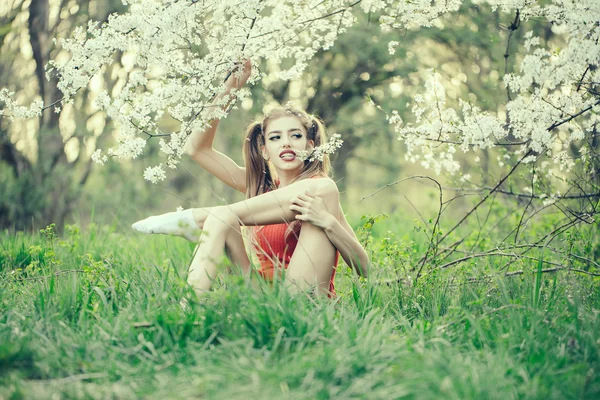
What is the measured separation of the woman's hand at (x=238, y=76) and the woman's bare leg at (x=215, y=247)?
735mm

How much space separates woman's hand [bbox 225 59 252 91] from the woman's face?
42 cm

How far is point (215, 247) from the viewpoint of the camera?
2.86 metres

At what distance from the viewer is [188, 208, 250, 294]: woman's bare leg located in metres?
2.72

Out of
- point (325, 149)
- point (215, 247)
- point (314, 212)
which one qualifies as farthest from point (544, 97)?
point (215, 247)

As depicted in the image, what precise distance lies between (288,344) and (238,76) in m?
1.63

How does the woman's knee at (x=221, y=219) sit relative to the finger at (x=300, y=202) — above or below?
below

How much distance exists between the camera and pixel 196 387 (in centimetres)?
185

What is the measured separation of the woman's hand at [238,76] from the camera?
10.5ft

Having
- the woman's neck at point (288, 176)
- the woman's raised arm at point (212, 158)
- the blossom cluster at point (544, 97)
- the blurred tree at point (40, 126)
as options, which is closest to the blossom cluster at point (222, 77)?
the blossom cluster at point (544, 97)

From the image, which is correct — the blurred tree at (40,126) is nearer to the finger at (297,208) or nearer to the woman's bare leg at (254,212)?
the woman's bare leg at (254,212)

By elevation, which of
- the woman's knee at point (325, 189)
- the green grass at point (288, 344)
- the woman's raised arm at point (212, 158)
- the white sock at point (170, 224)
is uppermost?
the woman's raised arm at point (212, 158)

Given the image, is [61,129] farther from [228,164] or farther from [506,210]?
[506,210]

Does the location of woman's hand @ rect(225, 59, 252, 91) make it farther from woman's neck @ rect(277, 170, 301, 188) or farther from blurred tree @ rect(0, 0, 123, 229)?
blurred tree @ rect(0, 0, 123, 229)

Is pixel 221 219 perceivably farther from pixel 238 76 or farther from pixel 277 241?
pixel 238 76
